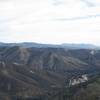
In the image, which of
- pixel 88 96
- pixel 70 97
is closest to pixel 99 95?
pixel 88 96

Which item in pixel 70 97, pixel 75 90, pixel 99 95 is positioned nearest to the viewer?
pixel 99 95

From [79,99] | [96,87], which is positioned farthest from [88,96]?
[96,87]

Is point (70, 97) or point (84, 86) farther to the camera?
point (84, 86)

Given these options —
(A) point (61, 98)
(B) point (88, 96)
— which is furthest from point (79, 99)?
(A) point (61, 98)

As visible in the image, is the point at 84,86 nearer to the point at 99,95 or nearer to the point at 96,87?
the point at 96,87

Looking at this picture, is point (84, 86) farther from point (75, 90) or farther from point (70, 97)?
point (70, 97)

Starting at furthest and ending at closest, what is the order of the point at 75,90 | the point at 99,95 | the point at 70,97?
the point at 75,90
the point at 70,97
the point at 99,95

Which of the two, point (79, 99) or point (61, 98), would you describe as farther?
point (61, 98)

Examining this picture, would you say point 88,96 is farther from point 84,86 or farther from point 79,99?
point 84,86
